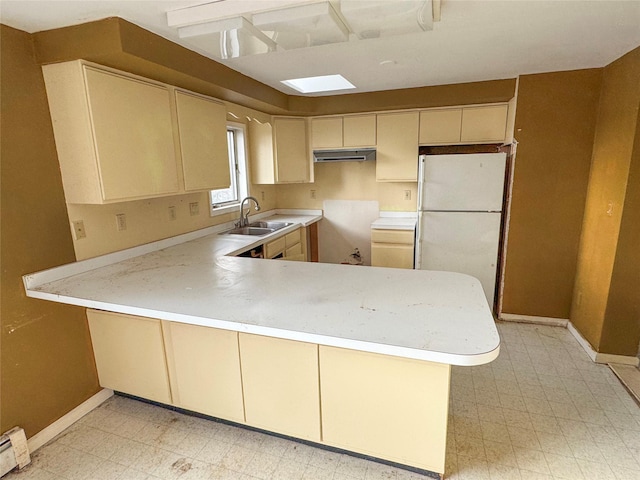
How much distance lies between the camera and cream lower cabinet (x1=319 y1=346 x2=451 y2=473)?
1407 millimetres

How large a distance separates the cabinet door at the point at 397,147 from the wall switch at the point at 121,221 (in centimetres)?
247

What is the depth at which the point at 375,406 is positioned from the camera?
4.91 ft

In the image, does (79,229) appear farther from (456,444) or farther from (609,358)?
(609,358)

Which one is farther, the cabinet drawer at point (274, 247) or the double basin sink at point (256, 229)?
the double basin sink at point (256, 229)

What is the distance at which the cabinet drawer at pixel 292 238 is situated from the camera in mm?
3388

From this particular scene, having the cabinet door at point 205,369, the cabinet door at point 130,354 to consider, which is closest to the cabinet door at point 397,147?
the cabinet door at point 205,369

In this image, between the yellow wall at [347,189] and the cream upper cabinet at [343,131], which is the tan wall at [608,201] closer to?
the yellow wall at [347,189]

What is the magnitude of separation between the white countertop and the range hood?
75.1 inches

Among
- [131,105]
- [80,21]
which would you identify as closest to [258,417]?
[131,105]

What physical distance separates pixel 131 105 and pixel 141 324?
125cm

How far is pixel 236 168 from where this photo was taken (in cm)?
365

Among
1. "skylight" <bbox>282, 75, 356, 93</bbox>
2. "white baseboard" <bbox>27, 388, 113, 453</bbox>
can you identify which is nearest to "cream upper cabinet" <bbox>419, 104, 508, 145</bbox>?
"skylight" <bbox>282, 75, 356, 93</bbox>

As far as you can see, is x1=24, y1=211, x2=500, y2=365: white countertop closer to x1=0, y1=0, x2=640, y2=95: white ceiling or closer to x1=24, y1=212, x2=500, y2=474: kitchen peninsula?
x1=24, y1=212, x2=500, y2=474: kitchen peninsula

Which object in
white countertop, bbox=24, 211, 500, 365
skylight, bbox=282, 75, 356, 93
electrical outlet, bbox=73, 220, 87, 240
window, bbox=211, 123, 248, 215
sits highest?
skylight, bbox=282, 75, 356, 93
